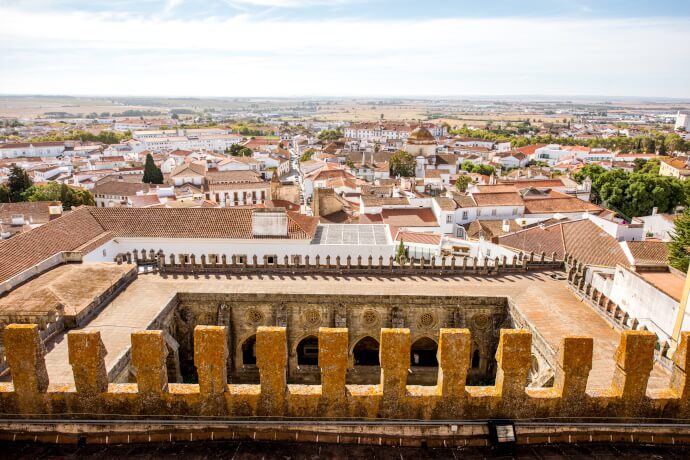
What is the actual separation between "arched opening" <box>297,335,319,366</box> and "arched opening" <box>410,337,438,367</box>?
563cm

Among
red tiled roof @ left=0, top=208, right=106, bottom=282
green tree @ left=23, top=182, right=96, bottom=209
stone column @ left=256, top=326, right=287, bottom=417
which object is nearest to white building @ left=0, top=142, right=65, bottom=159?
green tree @ left=23, top=182, right=96, bottom=209

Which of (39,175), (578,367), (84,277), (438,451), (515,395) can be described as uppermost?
(578,367)

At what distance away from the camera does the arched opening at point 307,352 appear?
2791 cm

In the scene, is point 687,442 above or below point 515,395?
below

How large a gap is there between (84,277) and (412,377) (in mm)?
18503

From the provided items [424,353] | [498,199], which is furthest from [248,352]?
[498,199]

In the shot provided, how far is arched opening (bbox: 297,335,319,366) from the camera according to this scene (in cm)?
2791

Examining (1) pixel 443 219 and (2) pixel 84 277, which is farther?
(1) pixel 443 219

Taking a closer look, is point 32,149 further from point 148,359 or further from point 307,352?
point 148,359

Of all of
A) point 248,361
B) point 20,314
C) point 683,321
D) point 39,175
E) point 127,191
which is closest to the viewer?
point 683,321

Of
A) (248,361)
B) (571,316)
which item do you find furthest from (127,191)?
(571,316)

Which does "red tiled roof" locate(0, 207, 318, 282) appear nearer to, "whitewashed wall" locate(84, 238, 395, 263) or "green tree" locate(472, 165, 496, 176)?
"whitewashed wall" locate(84, 238, 395, 263)

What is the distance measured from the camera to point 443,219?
166 ft

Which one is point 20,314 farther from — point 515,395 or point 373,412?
point 515,395
